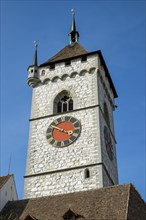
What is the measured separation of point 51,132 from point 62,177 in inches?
107

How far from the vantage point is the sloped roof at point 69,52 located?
82.5 ft

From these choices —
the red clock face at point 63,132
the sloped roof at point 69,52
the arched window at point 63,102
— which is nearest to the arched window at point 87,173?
the red clock face at point 63,132

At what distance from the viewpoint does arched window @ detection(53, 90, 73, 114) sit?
899 inches

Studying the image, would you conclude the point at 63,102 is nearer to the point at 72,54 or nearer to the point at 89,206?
the point at 72,54

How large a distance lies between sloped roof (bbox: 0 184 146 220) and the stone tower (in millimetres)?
2667

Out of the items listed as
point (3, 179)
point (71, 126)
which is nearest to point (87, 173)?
point (71, 126)

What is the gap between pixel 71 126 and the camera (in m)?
21.6

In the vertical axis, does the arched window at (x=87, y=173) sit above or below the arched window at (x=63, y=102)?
below

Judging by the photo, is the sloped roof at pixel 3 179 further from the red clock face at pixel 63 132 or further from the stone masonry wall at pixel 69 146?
the red clock face at pixel 63 132

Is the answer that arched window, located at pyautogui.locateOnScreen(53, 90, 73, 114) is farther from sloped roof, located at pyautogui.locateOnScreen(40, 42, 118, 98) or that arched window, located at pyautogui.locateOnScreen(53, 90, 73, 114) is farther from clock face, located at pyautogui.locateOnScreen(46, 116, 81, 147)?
sloped roof, located at pyautogui.locateOnScreen(40, 42, 118, 98)

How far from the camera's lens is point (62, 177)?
1978cm

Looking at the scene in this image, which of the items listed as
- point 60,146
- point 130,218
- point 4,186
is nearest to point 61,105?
point 60,146

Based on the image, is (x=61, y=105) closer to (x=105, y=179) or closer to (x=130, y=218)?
(x=105, y=179)

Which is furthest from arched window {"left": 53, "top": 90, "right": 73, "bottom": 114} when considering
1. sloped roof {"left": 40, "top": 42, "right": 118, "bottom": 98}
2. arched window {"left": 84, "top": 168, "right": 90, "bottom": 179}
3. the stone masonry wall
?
arched window {"left": 84, "top": 168, "right": 90, "bottom": 179}
